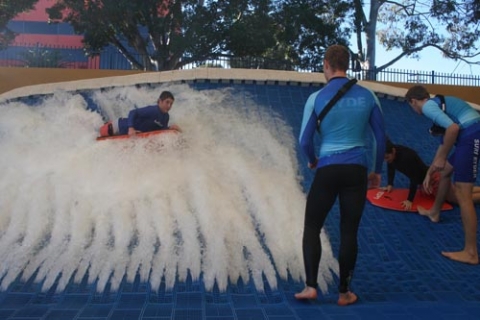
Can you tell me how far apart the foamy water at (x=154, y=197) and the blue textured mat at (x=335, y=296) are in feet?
0.43

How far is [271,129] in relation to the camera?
6.32 meters

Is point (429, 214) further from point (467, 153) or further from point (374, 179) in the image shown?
point (374, 179)

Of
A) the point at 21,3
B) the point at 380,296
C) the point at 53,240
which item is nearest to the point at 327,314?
the point at 380,296

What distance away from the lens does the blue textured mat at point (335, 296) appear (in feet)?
9.87

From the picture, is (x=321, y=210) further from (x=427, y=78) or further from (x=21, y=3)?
(x=21, y=3)

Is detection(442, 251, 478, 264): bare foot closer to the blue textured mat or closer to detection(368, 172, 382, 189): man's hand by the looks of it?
the blue textured mat

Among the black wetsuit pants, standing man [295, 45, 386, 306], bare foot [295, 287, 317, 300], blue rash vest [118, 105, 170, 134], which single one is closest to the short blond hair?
standing man [295, 45, 386, 306]

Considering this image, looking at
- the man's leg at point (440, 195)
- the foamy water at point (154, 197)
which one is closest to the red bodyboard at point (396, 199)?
the man's leg at point (440, 195)

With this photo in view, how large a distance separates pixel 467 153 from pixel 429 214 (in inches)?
39.0

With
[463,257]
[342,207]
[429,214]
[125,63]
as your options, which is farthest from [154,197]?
[125,63]

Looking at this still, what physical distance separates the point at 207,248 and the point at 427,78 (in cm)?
1207

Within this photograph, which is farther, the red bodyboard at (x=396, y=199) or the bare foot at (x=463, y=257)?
the red bodyboard at (x=396, y=199)

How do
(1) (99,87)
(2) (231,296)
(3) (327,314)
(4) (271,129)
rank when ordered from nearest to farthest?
(3) (327,314) < (2) (231,296) < (4) (271,129) < (1) (99,87)

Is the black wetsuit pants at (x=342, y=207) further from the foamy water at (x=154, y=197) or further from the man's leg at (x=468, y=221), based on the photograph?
the man's leg at (x=468, y=221)
